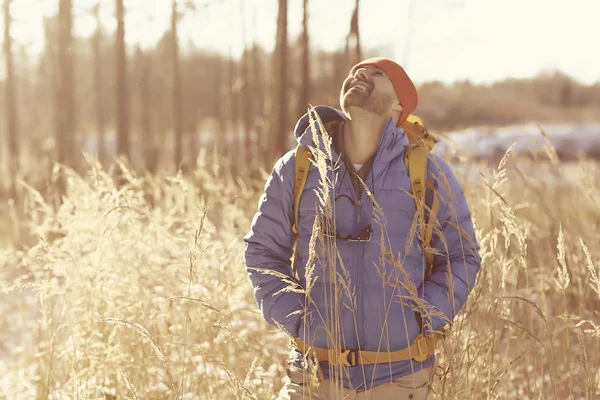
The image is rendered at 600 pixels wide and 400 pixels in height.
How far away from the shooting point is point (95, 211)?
268cm

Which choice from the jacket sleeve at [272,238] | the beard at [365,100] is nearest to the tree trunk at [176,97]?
the jacket sleeve at [272,238]

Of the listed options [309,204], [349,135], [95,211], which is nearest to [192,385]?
[95,211]

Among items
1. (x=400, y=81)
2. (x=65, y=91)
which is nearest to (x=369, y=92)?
(x=400, y=81)

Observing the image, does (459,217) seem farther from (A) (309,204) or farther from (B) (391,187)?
(A) (309,204)

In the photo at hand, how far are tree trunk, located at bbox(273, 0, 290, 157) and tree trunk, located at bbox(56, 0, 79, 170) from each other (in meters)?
3.48

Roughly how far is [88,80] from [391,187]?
5013cm

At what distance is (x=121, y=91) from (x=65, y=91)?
163 centimetres

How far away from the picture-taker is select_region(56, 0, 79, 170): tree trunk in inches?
407

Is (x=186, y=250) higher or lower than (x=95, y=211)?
lower

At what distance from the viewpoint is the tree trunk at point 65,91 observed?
33.9 feet

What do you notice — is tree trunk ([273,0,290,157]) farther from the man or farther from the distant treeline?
the man

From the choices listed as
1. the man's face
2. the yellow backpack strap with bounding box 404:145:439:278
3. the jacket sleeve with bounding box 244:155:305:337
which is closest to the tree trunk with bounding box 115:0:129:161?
the jacket sleeve with bounding box 244:155:305:337

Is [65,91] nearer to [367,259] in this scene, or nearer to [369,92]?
[369,92]

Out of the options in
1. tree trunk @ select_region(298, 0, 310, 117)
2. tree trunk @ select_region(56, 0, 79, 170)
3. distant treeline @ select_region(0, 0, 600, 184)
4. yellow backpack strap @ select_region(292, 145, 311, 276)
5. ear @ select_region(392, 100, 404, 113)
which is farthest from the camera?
tree trunk @ select_region(298, 0, 310, 117)
